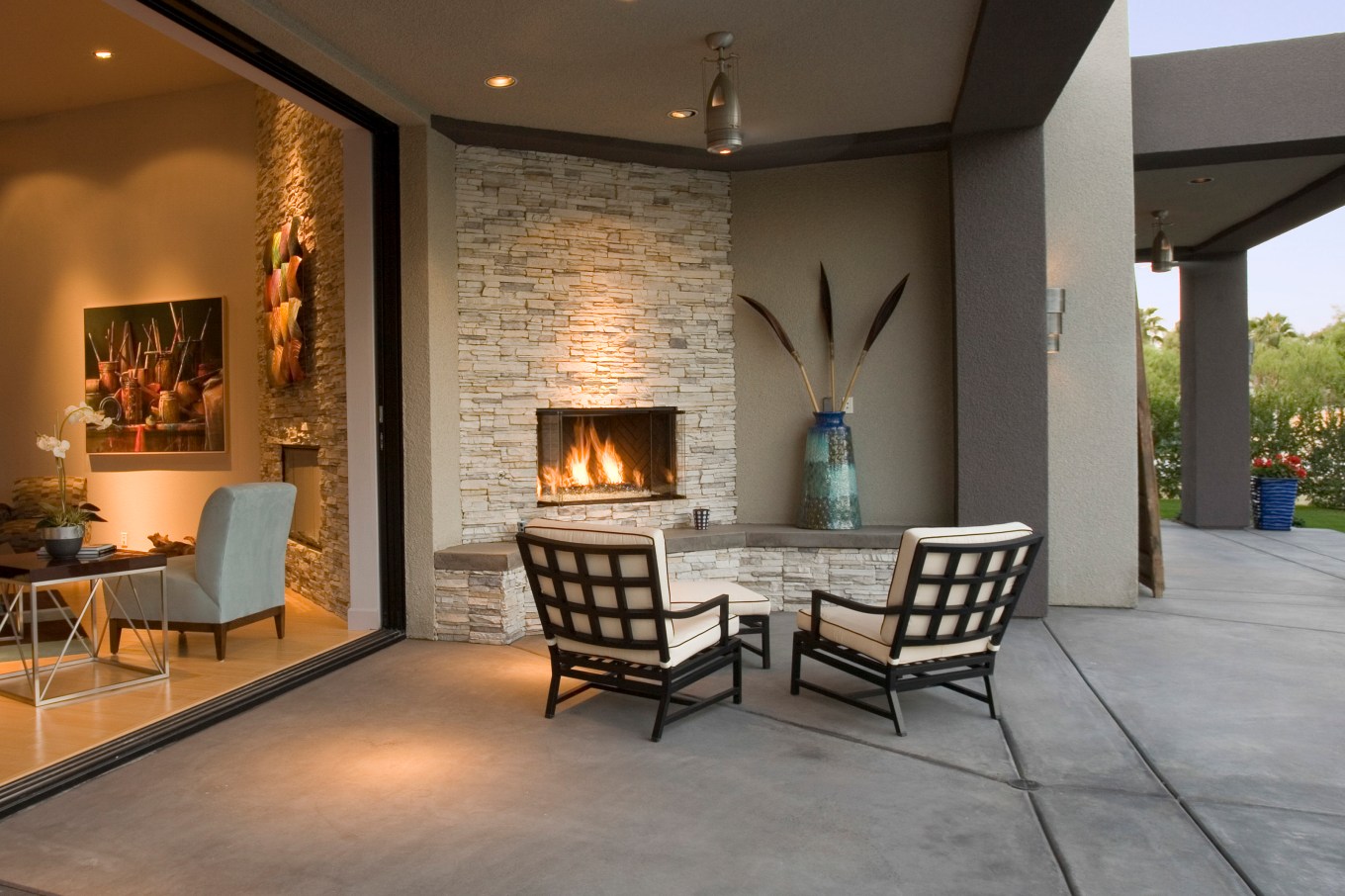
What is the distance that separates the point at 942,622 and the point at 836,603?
16.7 inches

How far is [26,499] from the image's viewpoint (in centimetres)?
751

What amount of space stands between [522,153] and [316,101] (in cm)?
132

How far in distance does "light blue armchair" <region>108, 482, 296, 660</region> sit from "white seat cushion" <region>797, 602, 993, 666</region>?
9.77ft

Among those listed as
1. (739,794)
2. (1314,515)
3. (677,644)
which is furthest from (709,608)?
(1314,515)

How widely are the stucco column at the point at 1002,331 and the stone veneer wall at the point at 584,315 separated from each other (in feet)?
5.16

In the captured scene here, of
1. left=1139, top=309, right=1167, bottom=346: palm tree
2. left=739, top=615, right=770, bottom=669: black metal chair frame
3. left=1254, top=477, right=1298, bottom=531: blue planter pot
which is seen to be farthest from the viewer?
left=1139, top=309, right=1167, bottom=346: palm tree

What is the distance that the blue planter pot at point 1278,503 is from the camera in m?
10.1

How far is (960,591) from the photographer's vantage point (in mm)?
3627

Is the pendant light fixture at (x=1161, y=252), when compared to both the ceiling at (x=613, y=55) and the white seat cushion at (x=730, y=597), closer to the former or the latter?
the ceiling at (x=613, y=55)

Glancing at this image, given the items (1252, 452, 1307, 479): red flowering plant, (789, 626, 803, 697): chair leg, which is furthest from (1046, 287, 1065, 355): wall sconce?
(1252, 452, 1307, 479): red flowering plant

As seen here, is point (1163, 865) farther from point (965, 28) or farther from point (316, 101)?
point (316, 101)

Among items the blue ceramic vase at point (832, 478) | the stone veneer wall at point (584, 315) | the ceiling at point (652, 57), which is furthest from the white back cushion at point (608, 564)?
the blue ceramic vase at point (832, 478)

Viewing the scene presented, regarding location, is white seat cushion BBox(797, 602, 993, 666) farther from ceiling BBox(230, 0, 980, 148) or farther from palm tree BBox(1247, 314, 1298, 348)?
palm tree BBox(1247, 314, 1298, 348)

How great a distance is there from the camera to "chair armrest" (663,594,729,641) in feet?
11.7
